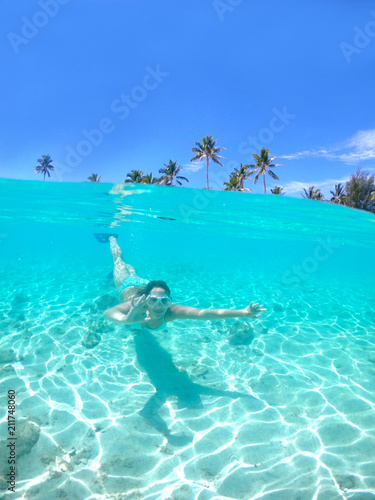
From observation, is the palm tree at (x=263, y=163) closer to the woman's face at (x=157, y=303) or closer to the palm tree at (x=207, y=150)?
the palm tree at (x=207, y=150)

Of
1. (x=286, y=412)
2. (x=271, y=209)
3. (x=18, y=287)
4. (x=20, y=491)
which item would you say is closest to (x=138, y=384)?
(x=20, y=491)

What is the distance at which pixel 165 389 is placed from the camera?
6.11m

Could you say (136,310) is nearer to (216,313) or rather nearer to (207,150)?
(216,313)

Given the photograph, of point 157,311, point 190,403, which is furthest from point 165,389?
point 157,311

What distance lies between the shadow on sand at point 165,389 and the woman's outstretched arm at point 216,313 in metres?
1.77

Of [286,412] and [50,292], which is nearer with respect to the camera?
[286,412]

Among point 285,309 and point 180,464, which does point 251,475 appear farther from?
point 285,309

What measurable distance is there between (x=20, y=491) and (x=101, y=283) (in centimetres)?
1204

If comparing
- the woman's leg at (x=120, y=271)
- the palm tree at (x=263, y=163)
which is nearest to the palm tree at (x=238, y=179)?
the palm tree at (x=263, y=163)

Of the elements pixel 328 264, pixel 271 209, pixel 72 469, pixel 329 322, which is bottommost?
pixel 328 264

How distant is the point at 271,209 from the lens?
18.2 m

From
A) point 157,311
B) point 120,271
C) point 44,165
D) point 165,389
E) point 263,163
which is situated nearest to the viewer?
point 157,311

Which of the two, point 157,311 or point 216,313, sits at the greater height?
point 157,311

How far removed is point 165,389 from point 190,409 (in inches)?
33.2
